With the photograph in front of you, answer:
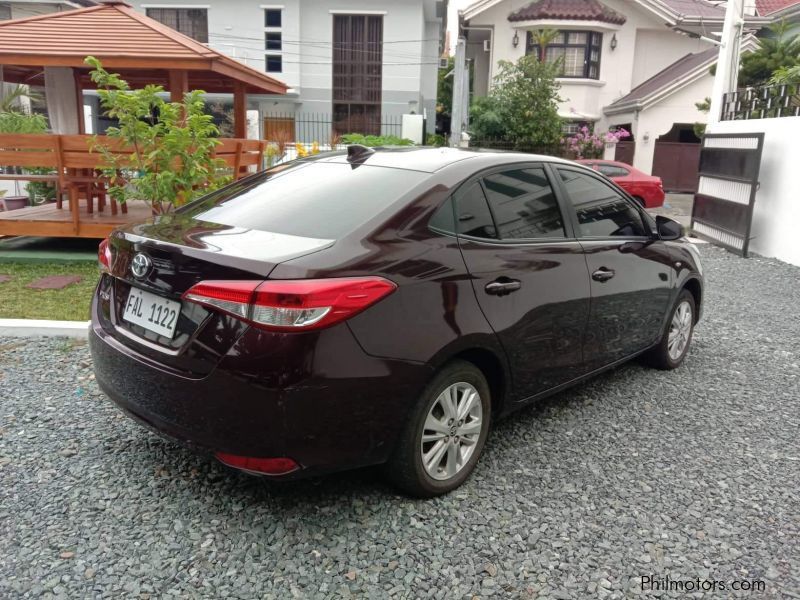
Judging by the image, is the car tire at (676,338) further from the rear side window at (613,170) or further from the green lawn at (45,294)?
the rear side window at (613,170)

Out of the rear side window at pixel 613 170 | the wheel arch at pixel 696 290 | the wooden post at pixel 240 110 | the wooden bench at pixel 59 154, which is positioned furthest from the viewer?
the rear side window at pixel 613 170

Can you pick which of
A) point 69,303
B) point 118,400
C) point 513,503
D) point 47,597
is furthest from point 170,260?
point 69,303

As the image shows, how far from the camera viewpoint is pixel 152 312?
295 centimetres

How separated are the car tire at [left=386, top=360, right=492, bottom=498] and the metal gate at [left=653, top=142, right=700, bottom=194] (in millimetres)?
24015

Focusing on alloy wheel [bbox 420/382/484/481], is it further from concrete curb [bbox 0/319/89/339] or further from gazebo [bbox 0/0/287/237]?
gazebo [bbox 0/0/287/237]

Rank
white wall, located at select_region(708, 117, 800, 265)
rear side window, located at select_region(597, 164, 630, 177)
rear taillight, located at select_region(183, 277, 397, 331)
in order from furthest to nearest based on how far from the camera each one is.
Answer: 1. rear side window, located at select_region(597, 164, 630, 177)
2. white wall, located at select_region(708, 117, 800, 265)
3. rear taillight, located at select_region(183, 277, 397, 331)

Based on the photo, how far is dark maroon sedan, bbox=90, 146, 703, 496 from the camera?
263 cm

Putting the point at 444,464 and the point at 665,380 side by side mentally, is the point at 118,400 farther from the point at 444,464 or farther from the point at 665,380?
the point at 665,380

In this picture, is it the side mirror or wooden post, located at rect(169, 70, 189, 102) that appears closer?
the side mirror

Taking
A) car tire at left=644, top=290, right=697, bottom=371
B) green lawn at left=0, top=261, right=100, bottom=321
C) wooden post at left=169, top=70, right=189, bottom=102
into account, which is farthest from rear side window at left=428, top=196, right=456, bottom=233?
wooden post at left=169, top=70, right=189, bottom=102

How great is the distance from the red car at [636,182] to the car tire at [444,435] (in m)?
14.6

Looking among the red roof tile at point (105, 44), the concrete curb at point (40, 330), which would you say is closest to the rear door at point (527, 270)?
the concrete curb at point (40, 330)

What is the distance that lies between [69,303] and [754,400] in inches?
226

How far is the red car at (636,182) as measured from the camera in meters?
16.8
